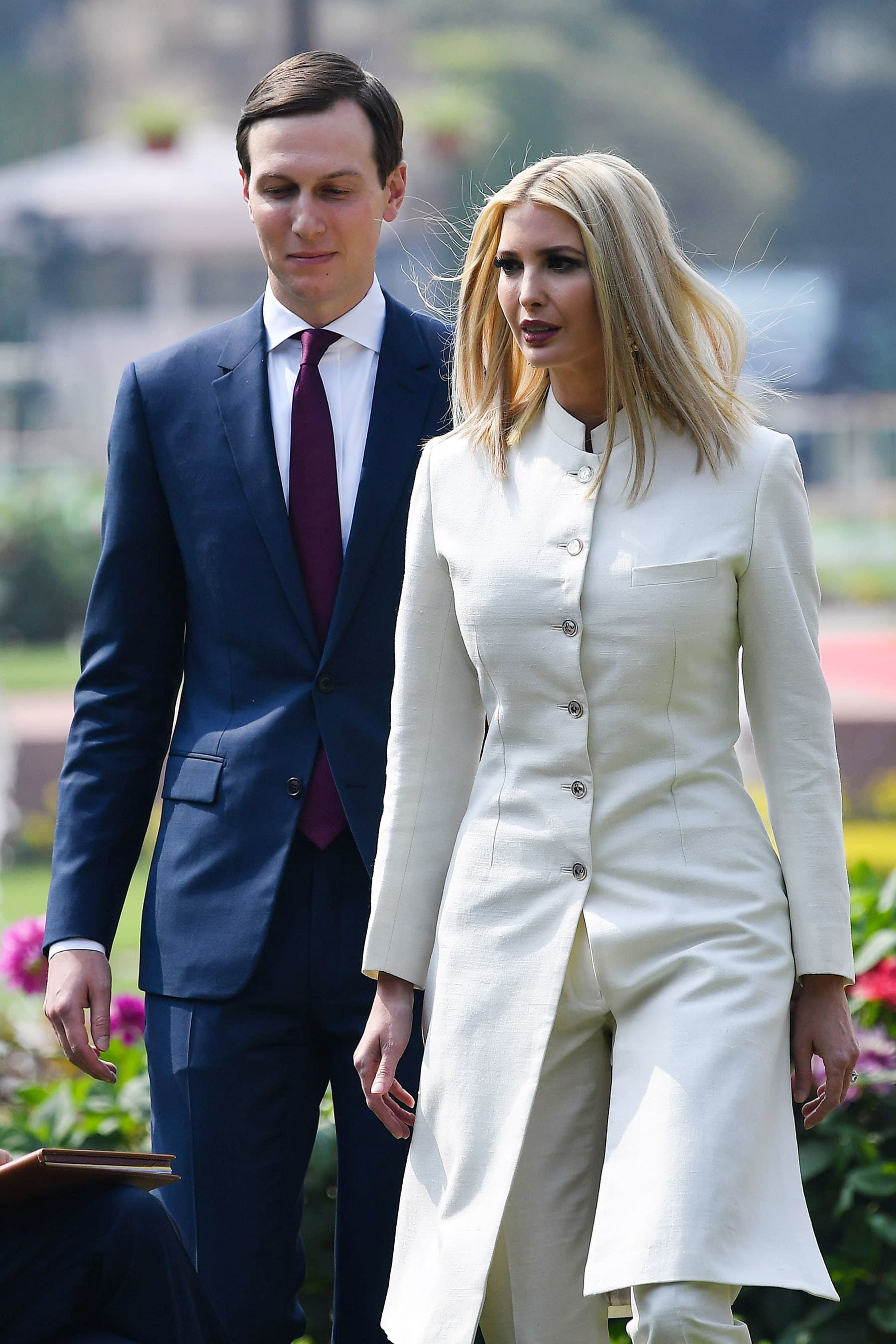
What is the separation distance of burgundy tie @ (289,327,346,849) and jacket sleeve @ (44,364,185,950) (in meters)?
0.21

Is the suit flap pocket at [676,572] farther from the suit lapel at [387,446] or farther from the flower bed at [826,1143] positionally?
the flower bed at [826,1143]

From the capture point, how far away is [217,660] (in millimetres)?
2555

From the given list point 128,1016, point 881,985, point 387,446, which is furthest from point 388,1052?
point 128,1016

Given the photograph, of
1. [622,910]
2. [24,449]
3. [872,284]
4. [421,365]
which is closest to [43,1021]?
[421,365]

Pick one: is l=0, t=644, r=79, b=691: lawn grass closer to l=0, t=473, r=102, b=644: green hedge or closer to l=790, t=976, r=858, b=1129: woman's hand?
l=0, t=473, r=102, b=644: green hedge

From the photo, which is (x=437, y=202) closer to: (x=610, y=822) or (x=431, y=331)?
(x=431, y=331)

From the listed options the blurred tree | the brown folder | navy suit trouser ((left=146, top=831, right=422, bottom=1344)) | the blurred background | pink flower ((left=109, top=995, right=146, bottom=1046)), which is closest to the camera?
the brown folder

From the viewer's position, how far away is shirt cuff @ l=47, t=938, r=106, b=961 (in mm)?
2564

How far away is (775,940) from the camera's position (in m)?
2.07

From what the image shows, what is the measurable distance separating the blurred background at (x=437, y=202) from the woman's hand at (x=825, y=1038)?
5.47m

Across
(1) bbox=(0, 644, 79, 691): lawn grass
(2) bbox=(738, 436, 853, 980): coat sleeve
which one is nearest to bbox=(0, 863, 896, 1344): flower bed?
(2) bbox=(738, 436, 853, 980): coat sleeve

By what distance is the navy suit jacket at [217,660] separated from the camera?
2484 mm

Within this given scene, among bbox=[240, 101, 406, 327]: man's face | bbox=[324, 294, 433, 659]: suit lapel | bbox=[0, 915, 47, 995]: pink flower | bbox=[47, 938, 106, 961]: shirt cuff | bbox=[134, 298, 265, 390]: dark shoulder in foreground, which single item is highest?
bbox=[240, 101, 406, 327]: man's face

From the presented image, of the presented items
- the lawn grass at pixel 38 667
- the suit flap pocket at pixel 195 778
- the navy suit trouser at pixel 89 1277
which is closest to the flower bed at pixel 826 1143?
the suit flap pocket at pixel 195 778
